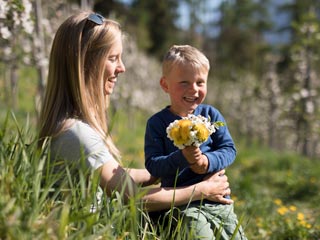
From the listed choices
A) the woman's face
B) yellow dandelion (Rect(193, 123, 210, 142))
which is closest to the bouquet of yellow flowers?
yellow dandelion (Rect(193, 123, 210, 142))

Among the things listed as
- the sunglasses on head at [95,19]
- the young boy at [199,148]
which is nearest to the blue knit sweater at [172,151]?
the young boy at [199,148]

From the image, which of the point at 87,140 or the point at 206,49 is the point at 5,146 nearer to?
the point at 87,140

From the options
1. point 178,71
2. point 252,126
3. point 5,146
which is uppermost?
point 178,71

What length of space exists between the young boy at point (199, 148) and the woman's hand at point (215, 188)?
37 millimetres

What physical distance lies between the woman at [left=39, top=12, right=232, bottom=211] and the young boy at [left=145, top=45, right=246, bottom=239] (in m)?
0.08

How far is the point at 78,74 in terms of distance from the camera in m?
2.51

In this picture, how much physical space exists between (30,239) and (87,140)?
0.79 metres

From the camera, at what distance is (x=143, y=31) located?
1124 inches

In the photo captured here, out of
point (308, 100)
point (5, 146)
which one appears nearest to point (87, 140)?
point (5, 146)

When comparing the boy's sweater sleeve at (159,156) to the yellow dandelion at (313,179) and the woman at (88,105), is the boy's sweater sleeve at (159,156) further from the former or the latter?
the yellow dandelion at (313,179)

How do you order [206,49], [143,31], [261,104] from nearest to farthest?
[261,104] < [143,31] < [206,49]

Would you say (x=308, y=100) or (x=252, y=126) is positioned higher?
(x=308, y=100)

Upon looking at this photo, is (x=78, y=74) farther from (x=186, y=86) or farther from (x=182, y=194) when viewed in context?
(x=182, y=194)

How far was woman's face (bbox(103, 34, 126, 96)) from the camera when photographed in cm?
264
